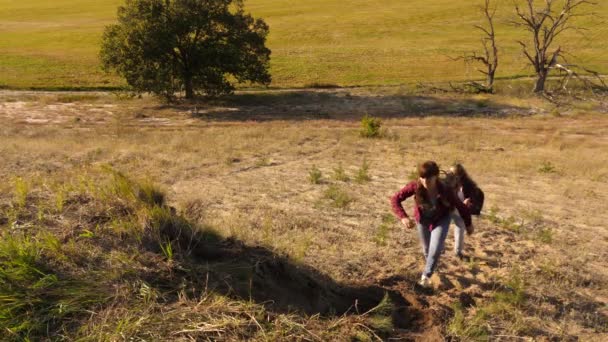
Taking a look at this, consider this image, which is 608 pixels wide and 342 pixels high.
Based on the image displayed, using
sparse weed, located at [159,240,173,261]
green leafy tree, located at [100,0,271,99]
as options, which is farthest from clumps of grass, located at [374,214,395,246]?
green leafy tree, located at [100,0,271,99]

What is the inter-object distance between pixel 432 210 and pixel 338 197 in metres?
4.06

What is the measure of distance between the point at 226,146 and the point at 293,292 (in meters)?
11.1

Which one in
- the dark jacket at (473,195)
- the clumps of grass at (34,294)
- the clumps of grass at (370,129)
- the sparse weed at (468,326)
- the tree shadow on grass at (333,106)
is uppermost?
the clumps of grass at (34,294)

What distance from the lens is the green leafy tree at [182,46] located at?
26266mm

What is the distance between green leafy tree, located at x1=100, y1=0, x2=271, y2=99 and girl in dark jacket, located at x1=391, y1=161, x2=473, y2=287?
2209cm

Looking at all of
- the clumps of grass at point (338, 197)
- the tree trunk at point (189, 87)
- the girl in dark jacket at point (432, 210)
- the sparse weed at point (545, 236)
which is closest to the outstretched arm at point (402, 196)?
the girl in dark jacket at point (432, 210)

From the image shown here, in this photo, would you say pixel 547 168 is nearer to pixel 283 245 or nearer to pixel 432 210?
pixel 432 210

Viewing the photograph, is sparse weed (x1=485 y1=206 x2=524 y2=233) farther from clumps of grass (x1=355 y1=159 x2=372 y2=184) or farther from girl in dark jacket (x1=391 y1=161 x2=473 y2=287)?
clumps of grass (x1=355 y1=159 x2=372 y2=184)

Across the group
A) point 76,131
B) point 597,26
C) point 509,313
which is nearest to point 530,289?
point 509,313

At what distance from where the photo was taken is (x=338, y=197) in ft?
33.5

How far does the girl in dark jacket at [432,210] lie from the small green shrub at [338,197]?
3488mm

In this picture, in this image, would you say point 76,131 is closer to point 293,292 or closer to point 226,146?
point 226,146

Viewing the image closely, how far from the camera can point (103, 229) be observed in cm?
528

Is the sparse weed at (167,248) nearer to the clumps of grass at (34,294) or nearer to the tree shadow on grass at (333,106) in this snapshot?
the clumps of grass at (34,294)
